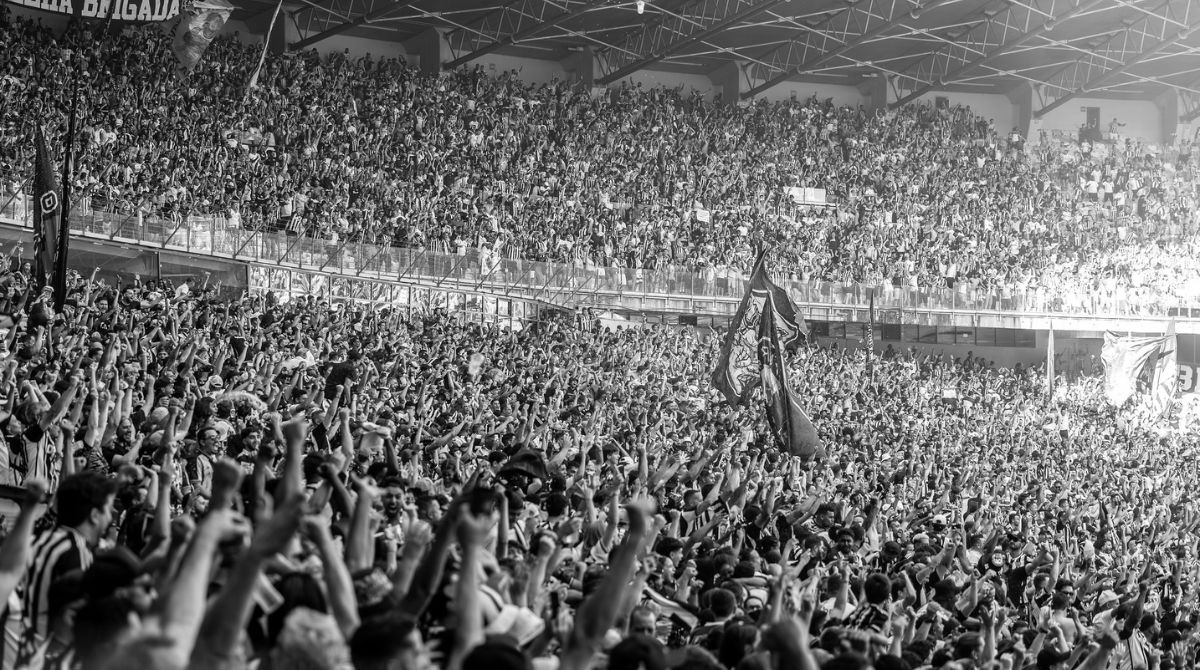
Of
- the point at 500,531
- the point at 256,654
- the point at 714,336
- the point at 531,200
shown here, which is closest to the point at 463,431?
the point at 500,531

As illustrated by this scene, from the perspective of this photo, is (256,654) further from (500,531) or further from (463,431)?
(463,431)

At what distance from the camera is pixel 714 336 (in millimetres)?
30828

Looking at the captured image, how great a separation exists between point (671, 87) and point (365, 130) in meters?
15.8

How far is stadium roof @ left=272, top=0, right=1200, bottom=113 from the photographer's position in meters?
39.7

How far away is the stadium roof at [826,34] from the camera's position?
39.7 metres

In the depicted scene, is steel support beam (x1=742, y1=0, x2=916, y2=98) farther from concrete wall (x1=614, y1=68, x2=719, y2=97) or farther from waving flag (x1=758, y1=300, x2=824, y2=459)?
waving flag (x1=758, y1=300, x2=824, y2=459)

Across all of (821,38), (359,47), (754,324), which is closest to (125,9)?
(359,47)

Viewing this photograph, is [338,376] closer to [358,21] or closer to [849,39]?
[358,21]

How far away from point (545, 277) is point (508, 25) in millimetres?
13566

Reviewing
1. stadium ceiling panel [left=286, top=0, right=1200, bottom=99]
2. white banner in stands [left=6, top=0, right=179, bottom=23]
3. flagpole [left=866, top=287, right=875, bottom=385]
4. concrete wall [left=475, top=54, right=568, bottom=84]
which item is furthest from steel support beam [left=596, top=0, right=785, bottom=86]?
white banner in stands [left=6, top=0, right=179, bottom=23]

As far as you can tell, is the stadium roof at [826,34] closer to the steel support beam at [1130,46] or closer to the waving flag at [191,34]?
the steel support beam at [1130,46]

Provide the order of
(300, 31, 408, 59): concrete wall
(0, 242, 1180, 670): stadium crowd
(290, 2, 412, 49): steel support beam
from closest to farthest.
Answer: (0, 242, 1180, 670): stadium crowd → (290, 2, 412, 49): steel support beam → (300, 31, 408, 59): concrete wall

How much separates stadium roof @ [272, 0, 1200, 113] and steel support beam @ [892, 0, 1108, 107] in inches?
2.4

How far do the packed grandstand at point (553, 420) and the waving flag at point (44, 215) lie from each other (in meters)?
0.51
